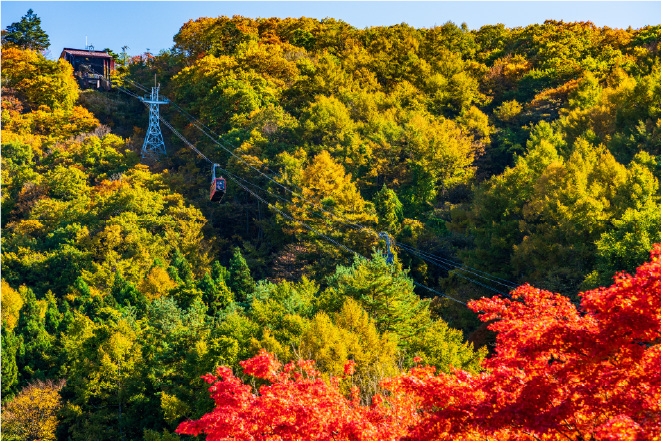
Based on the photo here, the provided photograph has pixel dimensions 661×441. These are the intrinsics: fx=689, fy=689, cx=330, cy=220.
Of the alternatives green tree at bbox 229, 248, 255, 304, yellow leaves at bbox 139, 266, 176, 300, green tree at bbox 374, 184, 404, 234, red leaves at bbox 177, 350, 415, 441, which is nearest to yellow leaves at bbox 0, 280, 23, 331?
yellow leaves at bbox 139, 266, 176, 300

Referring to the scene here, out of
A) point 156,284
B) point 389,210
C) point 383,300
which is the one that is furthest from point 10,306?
point 383,300

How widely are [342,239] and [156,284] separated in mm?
9946

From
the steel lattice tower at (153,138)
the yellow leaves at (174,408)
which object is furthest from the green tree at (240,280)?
the steel lattice tower at (153,138)

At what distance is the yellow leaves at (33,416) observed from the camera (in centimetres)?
2655

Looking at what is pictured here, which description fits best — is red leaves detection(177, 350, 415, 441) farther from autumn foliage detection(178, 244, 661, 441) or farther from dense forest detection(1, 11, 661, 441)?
autumn foliage detection(178, 244, 661, 441)

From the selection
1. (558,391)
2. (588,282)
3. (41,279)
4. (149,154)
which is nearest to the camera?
(558,391)

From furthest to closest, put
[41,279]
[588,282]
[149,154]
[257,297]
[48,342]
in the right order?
[149,154] < [41,279] < [48,342] < [257,297] < [588,282]

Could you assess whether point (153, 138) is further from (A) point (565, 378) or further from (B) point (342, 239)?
(A) point (565, 378)

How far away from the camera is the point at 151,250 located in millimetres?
38625

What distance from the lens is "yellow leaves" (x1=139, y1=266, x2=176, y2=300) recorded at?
3547 cm

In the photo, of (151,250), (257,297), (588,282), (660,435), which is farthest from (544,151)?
(660,435)

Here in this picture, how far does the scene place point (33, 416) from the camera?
2688 cm

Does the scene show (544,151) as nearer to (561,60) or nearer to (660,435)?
(561,60)

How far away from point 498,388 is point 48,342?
2909 cm
